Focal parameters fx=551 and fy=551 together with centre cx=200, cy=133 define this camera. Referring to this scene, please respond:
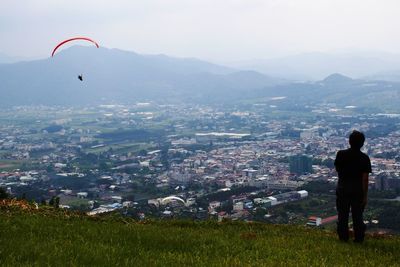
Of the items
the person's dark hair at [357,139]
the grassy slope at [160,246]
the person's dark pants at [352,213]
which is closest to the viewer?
the grassy slope at [160,246]

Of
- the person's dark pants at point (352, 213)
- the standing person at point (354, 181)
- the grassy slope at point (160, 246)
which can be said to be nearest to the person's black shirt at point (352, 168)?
the standing person at point (354, 181)

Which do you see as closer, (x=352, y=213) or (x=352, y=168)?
(x=352, y=168)

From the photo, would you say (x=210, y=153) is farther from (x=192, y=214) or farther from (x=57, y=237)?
(x=57, y=237)

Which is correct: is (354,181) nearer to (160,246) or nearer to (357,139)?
(357,139)

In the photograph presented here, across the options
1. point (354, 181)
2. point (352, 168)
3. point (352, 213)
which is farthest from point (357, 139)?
point (352, 213)

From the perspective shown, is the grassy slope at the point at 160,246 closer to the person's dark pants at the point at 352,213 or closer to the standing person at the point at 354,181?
the person's dark pants at the point at 352,213

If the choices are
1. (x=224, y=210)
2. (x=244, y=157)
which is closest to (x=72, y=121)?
(x=244, y=157)

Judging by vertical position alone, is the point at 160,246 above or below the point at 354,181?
below

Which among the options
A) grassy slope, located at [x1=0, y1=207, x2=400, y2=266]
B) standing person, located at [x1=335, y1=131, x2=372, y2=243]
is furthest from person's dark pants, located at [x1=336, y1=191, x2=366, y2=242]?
grassy slope, located at [x1=0, y1=207, x2=400, y2=266]

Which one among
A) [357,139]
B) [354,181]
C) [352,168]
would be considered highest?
[357,139]
